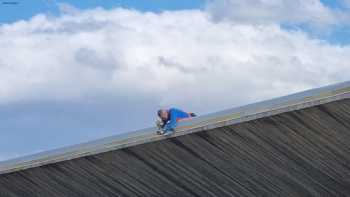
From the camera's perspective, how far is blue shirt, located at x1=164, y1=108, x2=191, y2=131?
99.9 feet

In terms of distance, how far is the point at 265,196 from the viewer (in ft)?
95.8

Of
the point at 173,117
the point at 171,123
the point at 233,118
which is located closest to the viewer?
the point at 233,118

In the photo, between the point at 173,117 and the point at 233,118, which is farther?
the point at 173,117

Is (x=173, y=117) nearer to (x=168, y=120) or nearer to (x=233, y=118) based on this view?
(x=168, y=120)

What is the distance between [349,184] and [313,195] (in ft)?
4.55

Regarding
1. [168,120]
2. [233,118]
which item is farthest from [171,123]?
[233,118]

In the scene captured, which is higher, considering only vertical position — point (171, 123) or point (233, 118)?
point (233, 118)

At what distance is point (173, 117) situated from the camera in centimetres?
3155

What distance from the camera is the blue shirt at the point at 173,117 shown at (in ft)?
99.9

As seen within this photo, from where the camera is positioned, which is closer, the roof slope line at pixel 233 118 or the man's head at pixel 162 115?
the roof slope line at pixel 233 118

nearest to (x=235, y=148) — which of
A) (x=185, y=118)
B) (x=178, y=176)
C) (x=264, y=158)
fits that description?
(x=264, y=158)

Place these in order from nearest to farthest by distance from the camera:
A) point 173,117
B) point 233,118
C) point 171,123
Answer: point 233,118 → point 171,123 → point 173,117

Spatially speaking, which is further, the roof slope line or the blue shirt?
the blue shirt

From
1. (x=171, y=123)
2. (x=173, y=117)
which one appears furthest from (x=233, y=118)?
(x=173, y=117)
